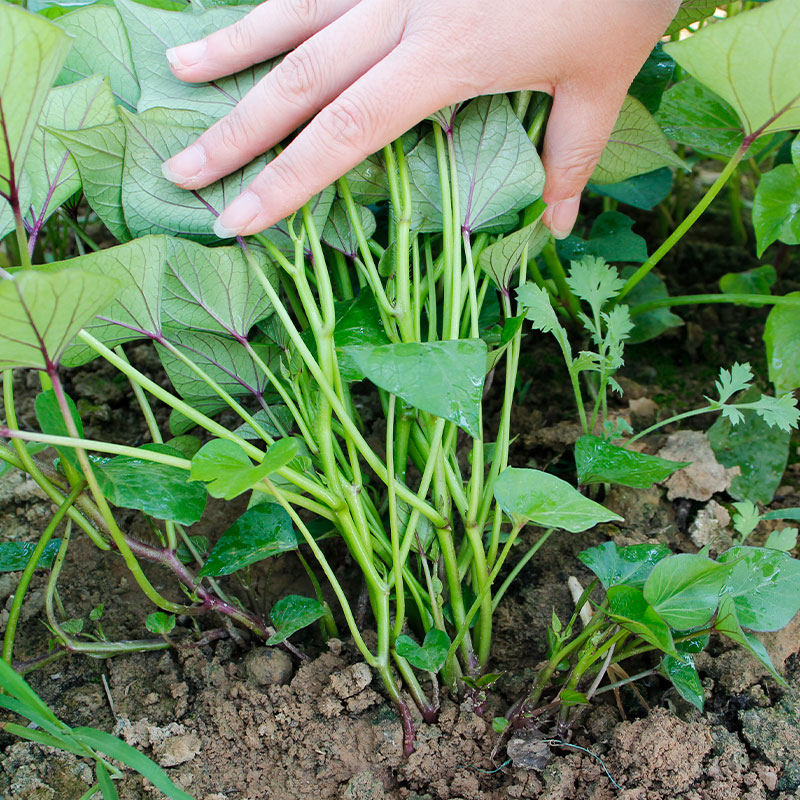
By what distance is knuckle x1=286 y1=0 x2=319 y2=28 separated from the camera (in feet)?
2.44

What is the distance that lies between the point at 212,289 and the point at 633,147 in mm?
557

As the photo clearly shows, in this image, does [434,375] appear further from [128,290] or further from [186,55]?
[186,55]

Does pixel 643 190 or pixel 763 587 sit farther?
pixel 643 190

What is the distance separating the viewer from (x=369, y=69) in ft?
2.33

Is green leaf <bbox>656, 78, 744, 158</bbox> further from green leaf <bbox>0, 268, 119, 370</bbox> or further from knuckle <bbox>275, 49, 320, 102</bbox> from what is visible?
green leaf <bbox>0, 268, 119, 370</bbox>

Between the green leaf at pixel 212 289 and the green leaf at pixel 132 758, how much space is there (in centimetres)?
41

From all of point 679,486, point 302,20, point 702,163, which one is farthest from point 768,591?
point 702,163

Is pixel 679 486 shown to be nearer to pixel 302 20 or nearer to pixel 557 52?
pixel 557 52

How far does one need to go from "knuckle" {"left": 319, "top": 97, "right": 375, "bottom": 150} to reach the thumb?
9.3 inches

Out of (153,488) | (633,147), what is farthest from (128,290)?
(633,147)

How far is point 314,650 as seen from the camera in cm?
83

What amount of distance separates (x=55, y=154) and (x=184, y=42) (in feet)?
0.64

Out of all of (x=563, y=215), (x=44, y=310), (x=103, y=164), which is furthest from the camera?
(x=563, y=215)

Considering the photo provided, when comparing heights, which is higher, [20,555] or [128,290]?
[128,290]
